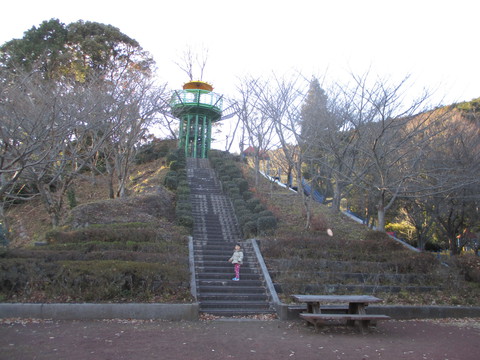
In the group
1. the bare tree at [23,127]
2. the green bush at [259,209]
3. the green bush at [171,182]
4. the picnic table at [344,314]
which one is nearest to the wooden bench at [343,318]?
the picnic table at [344,314]

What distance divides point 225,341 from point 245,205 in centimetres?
1114

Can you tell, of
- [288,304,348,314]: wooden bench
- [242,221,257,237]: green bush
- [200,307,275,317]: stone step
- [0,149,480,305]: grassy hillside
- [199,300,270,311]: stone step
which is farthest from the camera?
[242,221,257,237]: green bush

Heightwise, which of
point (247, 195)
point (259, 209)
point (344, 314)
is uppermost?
point (247, 195)

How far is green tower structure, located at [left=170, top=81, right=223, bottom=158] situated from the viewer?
31.3 meters

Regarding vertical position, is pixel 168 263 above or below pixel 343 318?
above

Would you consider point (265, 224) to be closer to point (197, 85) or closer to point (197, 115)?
point (197, 115)

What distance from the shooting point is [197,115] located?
1261 inches

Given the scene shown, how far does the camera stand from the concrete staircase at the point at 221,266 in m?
9.89

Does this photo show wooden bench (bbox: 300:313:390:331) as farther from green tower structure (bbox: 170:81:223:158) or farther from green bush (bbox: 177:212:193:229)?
green tower structure (bbox: 170:81:223:158)

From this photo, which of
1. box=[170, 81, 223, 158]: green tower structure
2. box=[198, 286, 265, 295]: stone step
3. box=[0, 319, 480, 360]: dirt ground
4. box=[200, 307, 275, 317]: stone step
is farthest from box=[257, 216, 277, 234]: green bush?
box=[170, 81, 223, 158]: green tower structure

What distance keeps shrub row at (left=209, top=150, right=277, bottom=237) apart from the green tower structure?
670 centimetres

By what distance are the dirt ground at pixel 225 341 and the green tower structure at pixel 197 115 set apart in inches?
955

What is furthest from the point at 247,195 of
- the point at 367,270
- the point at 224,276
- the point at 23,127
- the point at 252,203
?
the point at 23,127

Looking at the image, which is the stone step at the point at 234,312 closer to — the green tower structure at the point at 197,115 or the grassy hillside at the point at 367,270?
the grassy hillside at the point at 367,270
